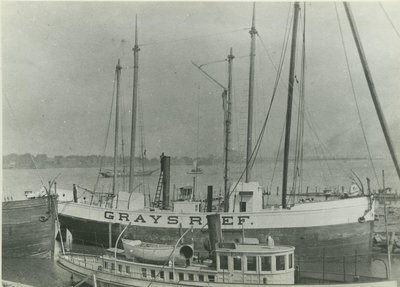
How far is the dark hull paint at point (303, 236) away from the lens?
1614cm

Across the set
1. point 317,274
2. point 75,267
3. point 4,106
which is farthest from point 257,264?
point 4,106

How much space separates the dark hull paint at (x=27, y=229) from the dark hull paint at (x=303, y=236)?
1.98 metres

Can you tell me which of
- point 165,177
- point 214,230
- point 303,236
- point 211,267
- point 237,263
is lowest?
point 211,267

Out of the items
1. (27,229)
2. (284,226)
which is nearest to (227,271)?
(284,226)

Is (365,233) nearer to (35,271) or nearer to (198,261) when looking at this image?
(198,261)

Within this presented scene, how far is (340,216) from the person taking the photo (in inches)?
647

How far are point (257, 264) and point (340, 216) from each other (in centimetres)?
691

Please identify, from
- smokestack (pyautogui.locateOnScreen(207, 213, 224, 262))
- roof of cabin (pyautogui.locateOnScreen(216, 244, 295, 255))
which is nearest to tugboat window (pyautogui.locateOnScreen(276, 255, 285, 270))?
roof of cabin (pyautogui.locateOnScreen(216, 244, 295, 255))

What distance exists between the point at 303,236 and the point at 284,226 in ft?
2.70

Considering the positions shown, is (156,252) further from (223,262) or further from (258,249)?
(258,249)

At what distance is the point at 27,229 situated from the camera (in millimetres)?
16125

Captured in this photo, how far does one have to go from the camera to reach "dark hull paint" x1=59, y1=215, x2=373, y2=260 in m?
16.1

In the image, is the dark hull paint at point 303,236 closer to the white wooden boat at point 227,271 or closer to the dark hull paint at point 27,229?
the dark hull paint at point 27,229

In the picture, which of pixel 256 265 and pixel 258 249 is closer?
pixel 256 265
